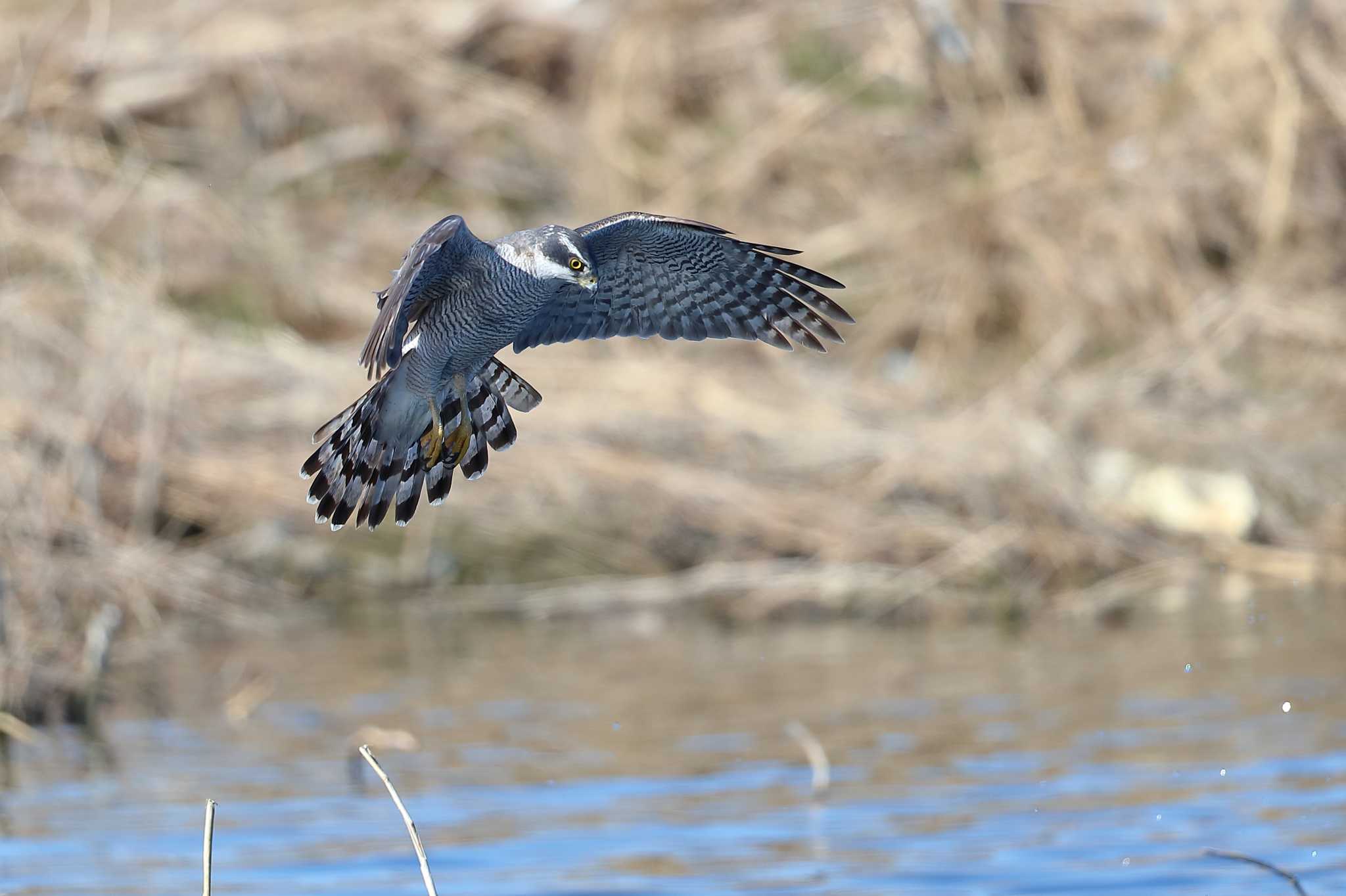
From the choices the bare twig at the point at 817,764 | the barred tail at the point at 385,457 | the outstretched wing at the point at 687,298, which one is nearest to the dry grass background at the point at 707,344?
the barred tail at the point at 385,457

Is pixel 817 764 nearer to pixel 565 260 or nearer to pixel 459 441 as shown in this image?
pixel 459 441

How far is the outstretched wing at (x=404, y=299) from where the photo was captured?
4.59 m

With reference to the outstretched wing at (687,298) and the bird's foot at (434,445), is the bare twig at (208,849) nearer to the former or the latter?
the bird's foot at (434,445)

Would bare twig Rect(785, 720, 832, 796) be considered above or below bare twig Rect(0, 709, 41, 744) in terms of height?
below

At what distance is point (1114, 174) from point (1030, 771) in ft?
23.4

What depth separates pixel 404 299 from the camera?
4.73 m

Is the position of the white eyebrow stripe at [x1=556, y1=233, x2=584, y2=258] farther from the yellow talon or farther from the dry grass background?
the dry grass background

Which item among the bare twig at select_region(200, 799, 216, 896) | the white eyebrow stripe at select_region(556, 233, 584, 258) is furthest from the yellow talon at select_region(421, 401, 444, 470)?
the bare twig at select_region(200, 799, 216, 896)

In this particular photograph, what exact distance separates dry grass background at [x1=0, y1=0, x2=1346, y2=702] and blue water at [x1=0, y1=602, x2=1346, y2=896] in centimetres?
118

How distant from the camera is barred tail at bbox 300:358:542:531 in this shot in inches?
237

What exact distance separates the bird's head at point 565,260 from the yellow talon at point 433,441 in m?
0.68

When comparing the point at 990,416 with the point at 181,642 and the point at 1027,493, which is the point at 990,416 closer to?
the point at 1027,493

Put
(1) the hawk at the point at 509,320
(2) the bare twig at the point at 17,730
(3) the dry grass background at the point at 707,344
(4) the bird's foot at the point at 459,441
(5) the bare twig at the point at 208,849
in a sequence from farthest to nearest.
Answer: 1. (3) the dry grass background at the point at 707,344
2. (2) the bare twig at the point at 17,730
3. (4) the bird's foot at the point at 459,441
4. (1) the hawk at the point at 509,320
5. (5) the bare twig at the point at 208,849

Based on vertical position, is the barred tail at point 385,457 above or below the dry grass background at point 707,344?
below
